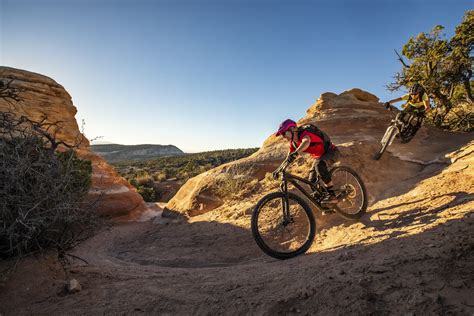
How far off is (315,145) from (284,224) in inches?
65.1

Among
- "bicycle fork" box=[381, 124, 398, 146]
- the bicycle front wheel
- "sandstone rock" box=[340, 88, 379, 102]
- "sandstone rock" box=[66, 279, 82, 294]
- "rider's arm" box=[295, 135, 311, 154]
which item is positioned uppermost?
"sandstone rock" box=[340, 88, 379, 102]

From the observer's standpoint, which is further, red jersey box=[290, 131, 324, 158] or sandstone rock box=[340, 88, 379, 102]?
sandstone rock box=[340, 88, 379, 102]

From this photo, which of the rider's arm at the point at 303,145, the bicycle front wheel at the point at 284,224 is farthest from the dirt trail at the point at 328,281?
the rider's arm at the point at 303,145

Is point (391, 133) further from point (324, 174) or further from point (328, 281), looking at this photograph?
point (328, 281)

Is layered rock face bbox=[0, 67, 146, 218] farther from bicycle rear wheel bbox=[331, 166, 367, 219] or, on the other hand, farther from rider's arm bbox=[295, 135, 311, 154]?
bicycle rear wheel bbox=[331, 166, 367, 219]

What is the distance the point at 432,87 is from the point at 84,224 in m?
14.9

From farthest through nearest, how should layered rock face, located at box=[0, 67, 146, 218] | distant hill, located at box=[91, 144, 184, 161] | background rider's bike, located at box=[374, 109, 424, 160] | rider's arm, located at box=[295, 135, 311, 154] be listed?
distant hill, located at box=[91, 144, 184, 161], layered rock face, located at box=[0, 67, 146, 218], background rider's bike, located at box=[374, 109, 424, 160], rider's arm, located at box=[295, 135, 311, 154]

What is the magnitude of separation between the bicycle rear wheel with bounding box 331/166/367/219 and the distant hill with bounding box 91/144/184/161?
241ft

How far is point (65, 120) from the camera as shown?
11.6 meters

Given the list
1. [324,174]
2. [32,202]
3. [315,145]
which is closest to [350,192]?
[324,174]

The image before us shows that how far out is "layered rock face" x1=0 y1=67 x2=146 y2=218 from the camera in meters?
11.8

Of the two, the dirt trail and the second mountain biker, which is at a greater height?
the second mountain biker

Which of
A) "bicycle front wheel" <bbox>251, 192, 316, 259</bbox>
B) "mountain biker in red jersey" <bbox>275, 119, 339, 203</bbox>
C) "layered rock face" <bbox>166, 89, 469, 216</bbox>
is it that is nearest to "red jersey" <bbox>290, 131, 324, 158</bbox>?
"mountain biker in red jersey" <bbox>275, 119, 339, 203</bbox>

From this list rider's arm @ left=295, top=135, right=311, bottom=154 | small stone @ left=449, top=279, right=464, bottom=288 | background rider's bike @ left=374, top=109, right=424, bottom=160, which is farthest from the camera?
background rider's bike @ left=374, top=109, right=424, bottom=160
